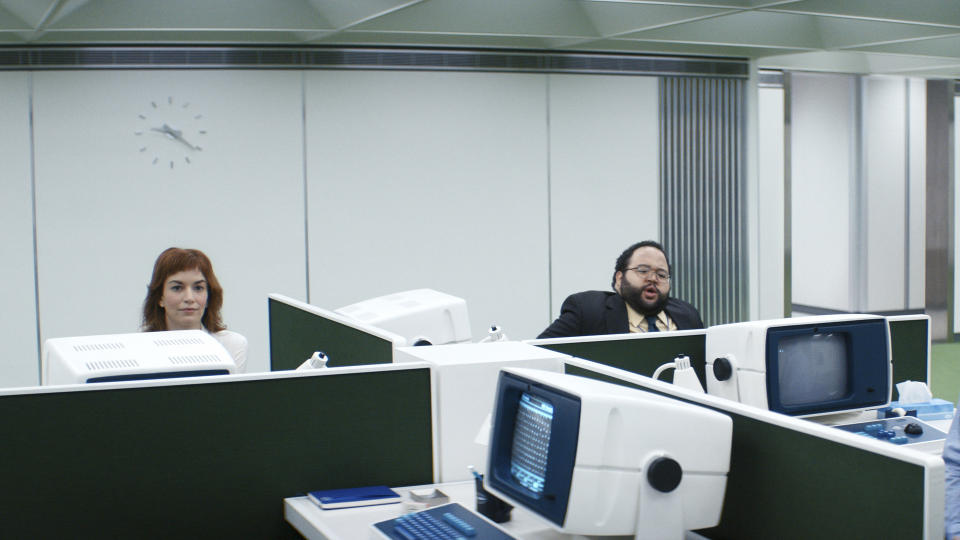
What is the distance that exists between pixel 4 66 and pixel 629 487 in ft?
17.2

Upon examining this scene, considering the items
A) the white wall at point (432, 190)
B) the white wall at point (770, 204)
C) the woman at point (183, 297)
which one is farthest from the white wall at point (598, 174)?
the woman at point (183, 297)

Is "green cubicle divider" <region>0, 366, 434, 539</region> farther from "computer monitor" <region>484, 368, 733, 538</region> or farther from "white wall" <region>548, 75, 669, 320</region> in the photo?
"white wall" <region>548, 75, 669, 320</region>

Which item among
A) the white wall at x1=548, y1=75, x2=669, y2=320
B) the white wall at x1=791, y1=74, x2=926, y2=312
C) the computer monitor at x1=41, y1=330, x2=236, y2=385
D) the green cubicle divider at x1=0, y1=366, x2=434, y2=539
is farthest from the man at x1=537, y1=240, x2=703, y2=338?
the white wall at x1=791, y1=74, x2=926, y2=312

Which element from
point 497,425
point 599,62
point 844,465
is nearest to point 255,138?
point 599,62

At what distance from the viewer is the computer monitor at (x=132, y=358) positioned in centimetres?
242

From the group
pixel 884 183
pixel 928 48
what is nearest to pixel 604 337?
pixel 928 48

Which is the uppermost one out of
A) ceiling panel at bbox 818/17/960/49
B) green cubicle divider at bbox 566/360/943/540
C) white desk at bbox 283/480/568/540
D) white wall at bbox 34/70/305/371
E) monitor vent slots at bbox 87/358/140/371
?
ceiling panel at bbox 818/17/960/49

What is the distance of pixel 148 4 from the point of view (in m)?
5.27

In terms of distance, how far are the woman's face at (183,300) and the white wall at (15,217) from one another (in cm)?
240

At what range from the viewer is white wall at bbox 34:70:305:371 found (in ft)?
19.6

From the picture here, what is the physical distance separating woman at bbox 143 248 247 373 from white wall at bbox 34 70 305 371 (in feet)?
7.13

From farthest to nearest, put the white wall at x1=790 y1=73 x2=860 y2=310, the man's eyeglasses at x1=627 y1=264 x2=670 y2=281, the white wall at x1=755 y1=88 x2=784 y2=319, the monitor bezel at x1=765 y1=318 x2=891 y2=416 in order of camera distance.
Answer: the white wall at x1=790 y1=73 x2=860 y2=310 < the white wall at x1=755 y1=88 x2=784 y2=319 < the man's eyeglasses at x1=627 y1=264 x2=670 y2=281 < the monitor bezel at x1=765 y1=318 x2=891 y2=416

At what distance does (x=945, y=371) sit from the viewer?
7.74m

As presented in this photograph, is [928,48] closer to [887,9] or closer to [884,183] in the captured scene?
[887,9]
